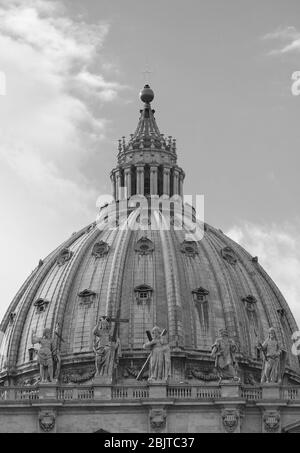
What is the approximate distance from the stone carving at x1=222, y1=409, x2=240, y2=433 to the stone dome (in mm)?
30632

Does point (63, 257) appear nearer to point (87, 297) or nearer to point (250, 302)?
point (87, 297)

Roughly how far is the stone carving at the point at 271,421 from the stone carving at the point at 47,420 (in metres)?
13.4

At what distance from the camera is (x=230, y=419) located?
89.9 metres

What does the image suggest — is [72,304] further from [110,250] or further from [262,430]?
[262,430]

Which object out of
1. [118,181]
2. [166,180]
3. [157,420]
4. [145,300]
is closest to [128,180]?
[118,181]

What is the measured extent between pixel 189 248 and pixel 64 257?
12.4 metres

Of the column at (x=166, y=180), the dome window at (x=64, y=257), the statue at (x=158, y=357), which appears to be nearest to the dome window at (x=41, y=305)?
the dome window at (x=64, y=257)

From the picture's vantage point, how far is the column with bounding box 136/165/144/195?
479ft

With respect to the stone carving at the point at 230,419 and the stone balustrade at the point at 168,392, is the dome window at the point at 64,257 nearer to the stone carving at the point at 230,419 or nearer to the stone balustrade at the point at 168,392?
the stone balustrade at the point at 168,392

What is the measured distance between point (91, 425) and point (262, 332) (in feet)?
150

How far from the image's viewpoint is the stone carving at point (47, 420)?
90.4 m

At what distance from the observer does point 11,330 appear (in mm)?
137250
